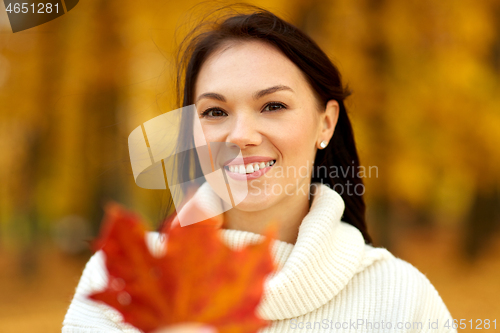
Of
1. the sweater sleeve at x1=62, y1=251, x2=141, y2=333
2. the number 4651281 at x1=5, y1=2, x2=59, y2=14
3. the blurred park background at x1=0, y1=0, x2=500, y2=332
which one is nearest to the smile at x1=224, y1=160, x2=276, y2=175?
the sweater sleeve at x1=62, y1=251, x2=141, y2=333

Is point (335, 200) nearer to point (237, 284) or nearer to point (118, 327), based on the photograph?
point (118, 327)

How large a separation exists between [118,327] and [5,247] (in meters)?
4.34

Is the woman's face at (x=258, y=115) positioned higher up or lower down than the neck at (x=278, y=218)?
higher up

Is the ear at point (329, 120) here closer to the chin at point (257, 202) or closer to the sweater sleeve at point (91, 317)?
the chin at point (257, 202)

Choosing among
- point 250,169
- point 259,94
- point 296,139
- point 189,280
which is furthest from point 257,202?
point 189,280

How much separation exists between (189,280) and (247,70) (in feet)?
3.07

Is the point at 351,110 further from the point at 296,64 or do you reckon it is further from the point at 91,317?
the point at 91,317

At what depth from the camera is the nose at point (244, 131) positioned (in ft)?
3.90

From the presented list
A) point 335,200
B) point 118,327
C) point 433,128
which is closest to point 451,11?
point 433,128

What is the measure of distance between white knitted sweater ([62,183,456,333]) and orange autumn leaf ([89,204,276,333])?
847 millimetres

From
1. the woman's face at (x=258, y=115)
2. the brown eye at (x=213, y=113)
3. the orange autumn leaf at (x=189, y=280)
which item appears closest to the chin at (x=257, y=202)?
the woman's face at (x=258, y=115)

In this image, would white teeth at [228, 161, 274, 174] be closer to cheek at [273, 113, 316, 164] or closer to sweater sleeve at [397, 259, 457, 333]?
cheek at [273, 113, 316, 164]

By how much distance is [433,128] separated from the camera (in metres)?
4.37

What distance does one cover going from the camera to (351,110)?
3.83 meters
